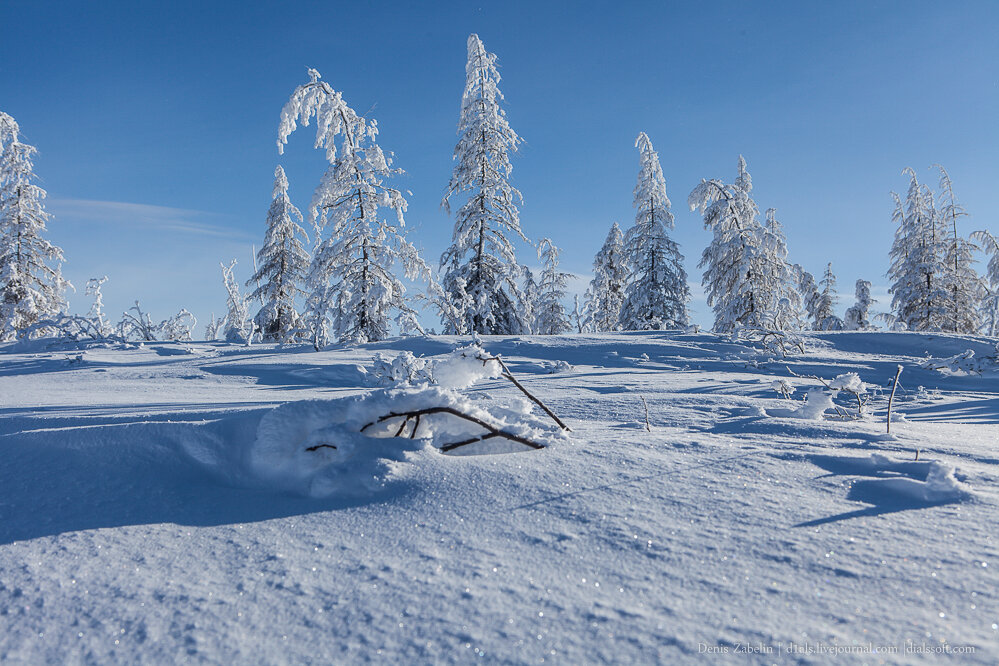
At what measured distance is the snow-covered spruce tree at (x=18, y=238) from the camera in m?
18.0

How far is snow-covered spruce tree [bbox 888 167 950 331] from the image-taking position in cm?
2244

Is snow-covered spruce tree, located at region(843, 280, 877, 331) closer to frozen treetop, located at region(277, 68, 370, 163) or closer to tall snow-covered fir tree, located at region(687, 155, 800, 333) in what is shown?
tall snow-covered fir tree, located at region(687, 155, 800, 333)

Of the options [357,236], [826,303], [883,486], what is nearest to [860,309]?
[826,303]

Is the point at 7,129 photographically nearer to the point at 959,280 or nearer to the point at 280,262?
the point at 280,262

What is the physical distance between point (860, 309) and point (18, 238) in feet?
132

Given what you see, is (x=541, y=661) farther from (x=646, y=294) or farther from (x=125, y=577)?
(x=646, y=294)

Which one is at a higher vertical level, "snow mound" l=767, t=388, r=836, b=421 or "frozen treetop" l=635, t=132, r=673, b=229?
"frozen treetop" l=635, t=132, r=673, b=229

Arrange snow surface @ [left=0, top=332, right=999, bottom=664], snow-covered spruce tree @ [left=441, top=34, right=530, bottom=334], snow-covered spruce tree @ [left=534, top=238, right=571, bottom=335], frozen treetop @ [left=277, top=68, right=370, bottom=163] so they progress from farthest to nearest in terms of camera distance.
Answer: snow-covered spruce tree @ [left=534, top=238, right=571, bottom=335] → snow-covered spruce tree @ [left=441, top=34, right=530, bottom=334] → frozen treetop @ [left=277, top=68, right=370, bottom=163] → snow surface @ [left=0, top=332, right=999, bottom=664]

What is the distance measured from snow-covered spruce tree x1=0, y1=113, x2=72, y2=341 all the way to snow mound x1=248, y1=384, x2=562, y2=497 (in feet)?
72.5

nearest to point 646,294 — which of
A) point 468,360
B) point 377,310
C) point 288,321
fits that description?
point 377,310

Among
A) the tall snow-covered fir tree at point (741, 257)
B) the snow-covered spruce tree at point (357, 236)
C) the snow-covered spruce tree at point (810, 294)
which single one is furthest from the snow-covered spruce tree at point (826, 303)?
the snow-covered spruce tree at point (357, 236)

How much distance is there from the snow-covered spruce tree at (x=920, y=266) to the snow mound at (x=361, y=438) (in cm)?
2731

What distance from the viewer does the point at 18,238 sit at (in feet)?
61.0

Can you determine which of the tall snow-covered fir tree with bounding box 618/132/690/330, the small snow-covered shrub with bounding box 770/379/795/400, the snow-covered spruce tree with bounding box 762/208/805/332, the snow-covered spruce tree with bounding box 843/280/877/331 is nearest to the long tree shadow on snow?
the small snow-covered shrub with bounding box 770/379/795/400
